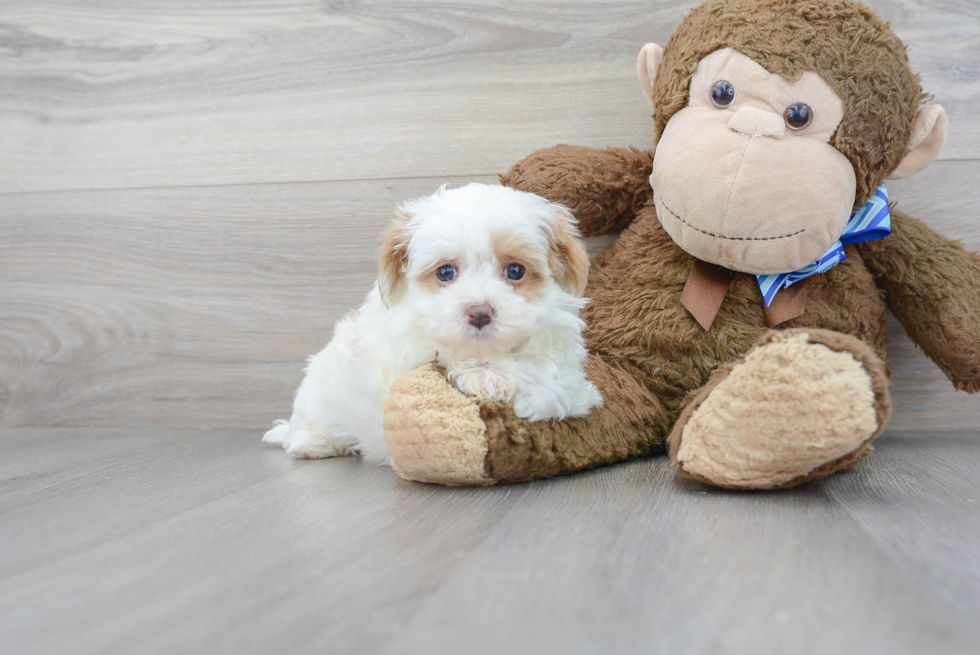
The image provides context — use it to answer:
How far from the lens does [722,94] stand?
1.02m

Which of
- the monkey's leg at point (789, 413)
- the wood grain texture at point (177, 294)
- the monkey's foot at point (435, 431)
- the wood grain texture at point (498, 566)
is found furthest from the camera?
the wood grain texture at point (177, 294)

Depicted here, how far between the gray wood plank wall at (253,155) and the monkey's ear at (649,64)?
15cm

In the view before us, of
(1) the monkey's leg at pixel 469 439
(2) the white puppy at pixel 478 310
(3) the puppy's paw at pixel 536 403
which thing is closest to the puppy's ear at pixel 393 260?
(2) the white puppy at pixel 478 310

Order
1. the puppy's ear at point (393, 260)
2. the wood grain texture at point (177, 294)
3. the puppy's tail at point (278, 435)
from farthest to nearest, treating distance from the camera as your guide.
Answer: the wood grain texture at point (177, 294)
the puppy's tail at point (278, 435)
the puppy's ear at point (393, 260)

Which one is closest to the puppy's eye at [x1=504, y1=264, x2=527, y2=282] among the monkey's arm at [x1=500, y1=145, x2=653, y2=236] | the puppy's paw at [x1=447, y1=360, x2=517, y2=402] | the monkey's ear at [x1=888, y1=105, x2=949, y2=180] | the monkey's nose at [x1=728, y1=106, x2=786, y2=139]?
the puppy's paw at [x1=447, y1=360, x2=517, y2=402]

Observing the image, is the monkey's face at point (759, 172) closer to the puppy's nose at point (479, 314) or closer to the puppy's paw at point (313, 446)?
the puppy's nose at point (479, 314)

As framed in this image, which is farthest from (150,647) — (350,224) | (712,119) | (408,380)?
(350,224)

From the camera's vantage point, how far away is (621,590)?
1.92ft

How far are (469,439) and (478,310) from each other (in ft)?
0.52

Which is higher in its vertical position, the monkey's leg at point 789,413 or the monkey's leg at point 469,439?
the monkey's leg at point 789,413

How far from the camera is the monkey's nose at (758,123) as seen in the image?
97 centimetres

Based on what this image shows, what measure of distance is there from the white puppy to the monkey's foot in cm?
4

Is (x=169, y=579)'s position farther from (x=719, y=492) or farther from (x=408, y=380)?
(x=719, y=492)

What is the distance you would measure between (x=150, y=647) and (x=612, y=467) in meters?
0.67
